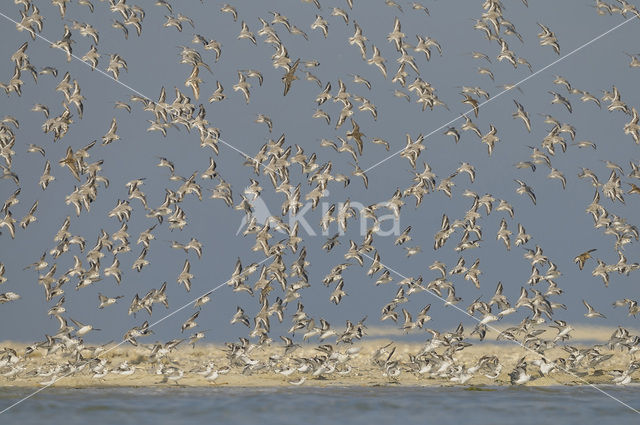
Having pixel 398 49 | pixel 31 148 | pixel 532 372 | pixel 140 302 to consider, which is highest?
pixel 398 49

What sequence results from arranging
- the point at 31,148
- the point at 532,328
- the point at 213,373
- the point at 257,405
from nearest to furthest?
the point at 257,405 < the point at 213,373 < the point at 532,328 < the point at 31,148

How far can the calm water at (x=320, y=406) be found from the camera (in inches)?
1460

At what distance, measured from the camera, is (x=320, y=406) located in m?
39.3

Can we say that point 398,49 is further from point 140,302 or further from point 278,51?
point 140,302

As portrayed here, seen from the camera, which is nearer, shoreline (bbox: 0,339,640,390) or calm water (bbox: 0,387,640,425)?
calm water (bbox: 0,387,640,425)

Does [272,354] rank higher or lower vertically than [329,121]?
lower

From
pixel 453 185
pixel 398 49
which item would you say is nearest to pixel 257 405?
pixel 453 185

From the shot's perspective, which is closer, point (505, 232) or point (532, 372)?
point (532, 372)

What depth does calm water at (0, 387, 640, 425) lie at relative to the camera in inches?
1460

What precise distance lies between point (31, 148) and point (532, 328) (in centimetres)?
2304

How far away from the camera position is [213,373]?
147 ft

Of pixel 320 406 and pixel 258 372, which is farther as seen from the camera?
pixel 258 372

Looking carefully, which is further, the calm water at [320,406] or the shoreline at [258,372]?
the shoreline at [258,372]

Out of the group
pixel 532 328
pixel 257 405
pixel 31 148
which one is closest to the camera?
pixel 257 405
